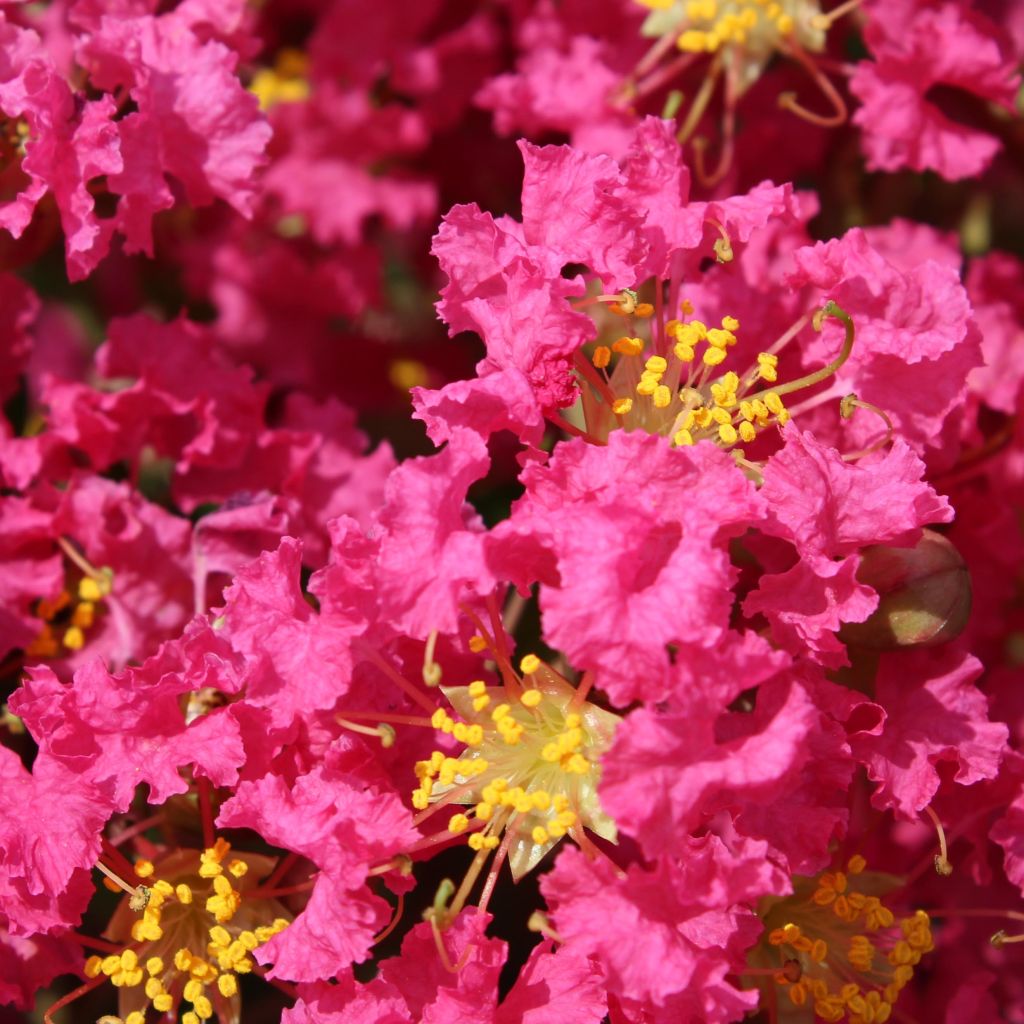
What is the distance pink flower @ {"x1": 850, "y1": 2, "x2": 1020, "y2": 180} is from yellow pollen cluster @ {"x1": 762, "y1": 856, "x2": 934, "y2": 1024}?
67cm

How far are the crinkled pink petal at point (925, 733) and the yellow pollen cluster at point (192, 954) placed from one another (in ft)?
1.56

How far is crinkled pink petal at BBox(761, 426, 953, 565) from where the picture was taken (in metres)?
1.12

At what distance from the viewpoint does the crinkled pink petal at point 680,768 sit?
102 centimetres

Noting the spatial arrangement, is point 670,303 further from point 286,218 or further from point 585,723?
point 286,218

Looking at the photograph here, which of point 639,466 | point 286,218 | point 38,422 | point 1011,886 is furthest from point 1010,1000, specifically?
point 286,218

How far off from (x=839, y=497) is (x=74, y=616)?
0.71 metres

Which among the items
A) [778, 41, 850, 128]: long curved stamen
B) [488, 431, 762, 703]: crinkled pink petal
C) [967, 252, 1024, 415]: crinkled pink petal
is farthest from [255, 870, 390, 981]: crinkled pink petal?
[778, 41, 850, 128]: long curved stamen

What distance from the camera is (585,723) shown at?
3.89ft

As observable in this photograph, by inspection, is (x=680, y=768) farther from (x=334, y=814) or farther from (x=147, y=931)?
(x=147, y=931)

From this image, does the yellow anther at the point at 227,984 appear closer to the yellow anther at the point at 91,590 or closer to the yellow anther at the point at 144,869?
the yellow anther at the point at 144,869

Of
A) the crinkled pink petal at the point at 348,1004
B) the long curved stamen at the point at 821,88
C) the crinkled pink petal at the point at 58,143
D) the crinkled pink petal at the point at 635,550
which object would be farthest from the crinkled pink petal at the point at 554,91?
the crinkled pink petal at the point at 348,1004

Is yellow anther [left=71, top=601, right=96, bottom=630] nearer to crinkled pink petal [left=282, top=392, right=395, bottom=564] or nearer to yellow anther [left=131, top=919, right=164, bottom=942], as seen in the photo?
crinkled pink petal [left=282, top=392, right=395, bottom=564]

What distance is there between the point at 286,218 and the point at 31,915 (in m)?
1.02

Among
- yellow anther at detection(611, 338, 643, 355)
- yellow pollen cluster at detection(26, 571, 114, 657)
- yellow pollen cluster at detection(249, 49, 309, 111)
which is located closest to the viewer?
yellow anther at detection(611, 338, 643, 355)
